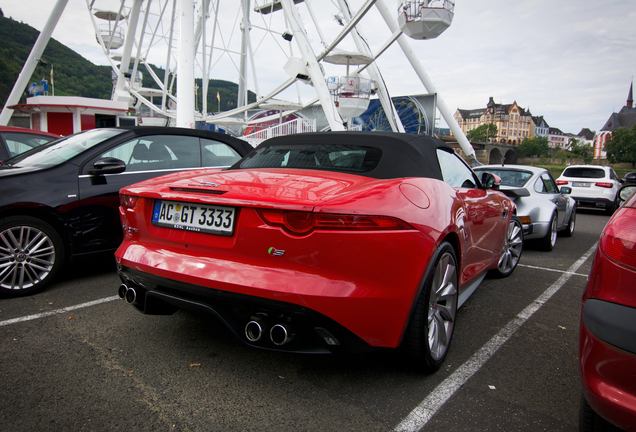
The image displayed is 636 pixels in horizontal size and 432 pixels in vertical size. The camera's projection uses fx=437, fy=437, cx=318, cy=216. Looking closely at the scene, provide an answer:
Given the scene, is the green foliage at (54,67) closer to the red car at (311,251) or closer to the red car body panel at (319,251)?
the red car at (311,251)

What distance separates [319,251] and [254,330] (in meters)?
0.49

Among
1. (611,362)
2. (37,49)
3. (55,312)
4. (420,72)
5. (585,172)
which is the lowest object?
(55,312)

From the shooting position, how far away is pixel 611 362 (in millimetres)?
1477

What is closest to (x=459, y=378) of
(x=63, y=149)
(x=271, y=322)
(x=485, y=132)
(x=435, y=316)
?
(x=435, y=316)

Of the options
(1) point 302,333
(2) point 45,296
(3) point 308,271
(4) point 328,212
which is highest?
(4) point 328,212

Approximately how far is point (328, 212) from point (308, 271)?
0.94 feet

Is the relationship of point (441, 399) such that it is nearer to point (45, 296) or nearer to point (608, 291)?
point (608, 291)

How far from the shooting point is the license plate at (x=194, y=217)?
7.03 ft

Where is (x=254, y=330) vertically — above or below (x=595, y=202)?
above

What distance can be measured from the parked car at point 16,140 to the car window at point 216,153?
2.20 meters

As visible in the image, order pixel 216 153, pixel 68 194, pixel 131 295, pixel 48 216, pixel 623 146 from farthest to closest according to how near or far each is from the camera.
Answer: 1. pixel 623 146
2. pixel 216 153
3. pixel 68 194
4. pixel 48 216
5. pixel 131 295

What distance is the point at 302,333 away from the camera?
6.55ft

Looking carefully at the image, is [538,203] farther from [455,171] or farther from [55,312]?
[55,312]

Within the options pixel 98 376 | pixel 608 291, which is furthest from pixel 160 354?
pixel 608 291
